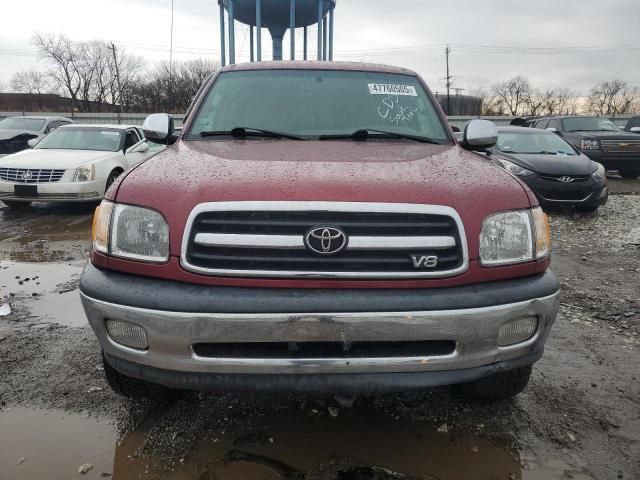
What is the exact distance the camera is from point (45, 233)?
6.56 m

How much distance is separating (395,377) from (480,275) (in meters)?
0.53

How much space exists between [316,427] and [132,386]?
893 mm

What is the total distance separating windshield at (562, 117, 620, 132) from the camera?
42.0 feet

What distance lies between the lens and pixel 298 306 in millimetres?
1769

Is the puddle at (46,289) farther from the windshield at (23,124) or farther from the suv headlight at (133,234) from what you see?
the windshield at (23,124)

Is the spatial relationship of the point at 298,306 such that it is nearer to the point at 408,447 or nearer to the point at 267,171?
the point at 267,171

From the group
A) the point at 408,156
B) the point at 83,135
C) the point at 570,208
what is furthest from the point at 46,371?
the point at 570,208

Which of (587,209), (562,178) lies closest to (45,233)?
(562,178)

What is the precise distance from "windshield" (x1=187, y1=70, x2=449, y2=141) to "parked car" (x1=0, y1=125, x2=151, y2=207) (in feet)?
13.9

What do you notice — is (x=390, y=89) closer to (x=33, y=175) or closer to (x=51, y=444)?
(x=51, y=444)

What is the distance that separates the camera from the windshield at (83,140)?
353 inches

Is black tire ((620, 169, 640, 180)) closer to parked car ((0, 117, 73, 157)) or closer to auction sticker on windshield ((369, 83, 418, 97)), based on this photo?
auction sticker on windshield ((369, 83, 418, 97))

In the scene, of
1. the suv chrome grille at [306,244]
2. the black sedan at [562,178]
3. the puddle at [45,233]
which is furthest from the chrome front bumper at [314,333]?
the black sedan at [562,178]

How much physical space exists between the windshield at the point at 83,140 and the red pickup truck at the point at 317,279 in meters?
7.76
